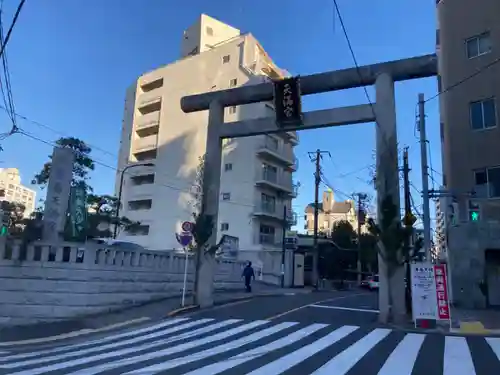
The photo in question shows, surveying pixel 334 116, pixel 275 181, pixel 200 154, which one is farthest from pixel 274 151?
pixel 334 116

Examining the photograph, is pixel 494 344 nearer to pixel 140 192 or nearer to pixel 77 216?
pixel 77 216

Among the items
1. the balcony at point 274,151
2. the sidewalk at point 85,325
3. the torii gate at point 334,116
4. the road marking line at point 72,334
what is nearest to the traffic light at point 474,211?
the torii gate at point 334,116

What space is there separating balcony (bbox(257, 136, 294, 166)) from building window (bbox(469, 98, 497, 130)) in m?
24.6

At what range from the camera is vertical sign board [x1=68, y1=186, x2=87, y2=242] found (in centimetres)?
1495

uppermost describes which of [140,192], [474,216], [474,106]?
[474,106]

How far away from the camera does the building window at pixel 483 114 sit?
2044 centimetres

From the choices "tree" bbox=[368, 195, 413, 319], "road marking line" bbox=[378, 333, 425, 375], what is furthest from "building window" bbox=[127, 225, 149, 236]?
"road marking line" bbox=[378, 333, 425, 375]

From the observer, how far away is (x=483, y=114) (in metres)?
20.8

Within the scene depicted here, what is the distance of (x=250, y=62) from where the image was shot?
47062 mm

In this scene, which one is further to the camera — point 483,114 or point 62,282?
point 483,114

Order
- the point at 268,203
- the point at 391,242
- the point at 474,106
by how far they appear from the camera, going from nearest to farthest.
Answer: the point at 391,242 < the point at 474,106 < the point at 268,203

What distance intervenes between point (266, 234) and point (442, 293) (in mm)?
31930

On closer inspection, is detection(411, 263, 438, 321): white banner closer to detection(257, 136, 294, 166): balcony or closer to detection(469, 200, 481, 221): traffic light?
detection(469, 200, 481, 221): traffic light

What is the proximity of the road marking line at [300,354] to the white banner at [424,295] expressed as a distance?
216 centimetres
